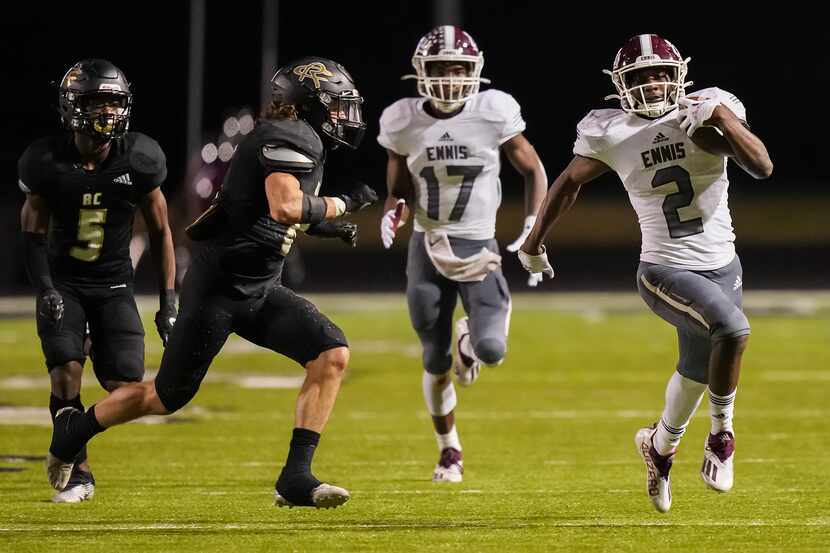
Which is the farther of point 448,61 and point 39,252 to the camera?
point 448,61

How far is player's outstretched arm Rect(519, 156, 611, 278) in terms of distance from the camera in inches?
186

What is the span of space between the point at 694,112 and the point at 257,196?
133 centimetres

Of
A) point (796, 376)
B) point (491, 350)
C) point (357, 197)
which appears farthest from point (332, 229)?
point (796, 376)

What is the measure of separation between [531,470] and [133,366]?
1.66m

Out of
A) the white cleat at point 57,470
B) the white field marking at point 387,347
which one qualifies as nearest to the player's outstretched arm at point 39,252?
the white cleat at point 57,470

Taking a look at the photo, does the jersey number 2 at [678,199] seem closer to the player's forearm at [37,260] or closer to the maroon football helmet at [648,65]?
the maroon football helmet at [648,65]

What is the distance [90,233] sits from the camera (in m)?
5.01

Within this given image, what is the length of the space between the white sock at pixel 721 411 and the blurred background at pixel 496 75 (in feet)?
53.4

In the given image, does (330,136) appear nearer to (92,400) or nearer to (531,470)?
(531,470)

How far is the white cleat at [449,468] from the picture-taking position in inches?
215

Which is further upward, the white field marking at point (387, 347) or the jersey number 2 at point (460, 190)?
the jersey number 2 at point (460, 190)

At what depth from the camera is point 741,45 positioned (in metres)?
24.9

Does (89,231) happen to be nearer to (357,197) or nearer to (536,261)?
(357,197)

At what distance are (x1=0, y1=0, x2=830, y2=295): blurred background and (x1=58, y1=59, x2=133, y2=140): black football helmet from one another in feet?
52.4
